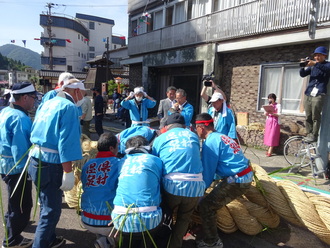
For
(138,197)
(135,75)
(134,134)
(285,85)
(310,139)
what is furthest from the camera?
(135,75)

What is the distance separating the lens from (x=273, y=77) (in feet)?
27.1

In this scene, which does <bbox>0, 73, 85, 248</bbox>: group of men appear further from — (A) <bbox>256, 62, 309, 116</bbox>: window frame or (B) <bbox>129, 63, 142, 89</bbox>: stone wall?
(B) <bbox>129, 63, 142, 89</bbox>: stone wall

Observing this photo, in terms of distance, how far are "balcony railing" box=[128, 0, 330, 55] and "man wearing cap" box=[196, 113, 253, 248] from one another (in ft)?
19.8

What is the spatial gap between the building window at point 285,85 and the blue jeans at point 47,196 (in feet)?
23.8

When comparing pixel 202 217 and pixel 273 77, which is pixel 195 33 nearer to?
pixel 273 77

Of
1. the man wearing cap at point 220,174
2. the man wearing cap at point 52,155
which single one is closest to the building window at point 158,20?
the man wearing cap at point 220,174

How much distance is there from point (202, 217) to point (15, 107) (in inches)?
99.4

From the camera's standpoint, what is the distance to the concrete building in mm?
44531

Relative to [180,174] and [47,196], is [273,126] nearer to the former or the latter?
[180,174]

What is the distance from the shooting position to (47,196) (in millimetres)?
2502

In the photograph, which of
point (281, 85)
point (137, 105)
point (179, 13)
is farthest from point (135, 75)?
point (137, 105)

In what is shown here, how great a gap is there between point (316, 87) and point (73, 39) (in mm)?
48911

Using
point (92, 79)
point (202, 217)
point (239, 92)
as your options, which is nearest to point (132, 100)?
point (202, 217)

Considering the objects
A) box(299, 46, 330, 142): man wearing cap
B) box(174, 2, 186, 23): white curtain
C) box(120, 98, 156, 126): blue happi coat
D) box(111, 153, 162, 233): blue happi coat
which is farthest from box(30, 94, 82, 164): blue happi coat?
box(174, 2, 186, 23): white curtain
